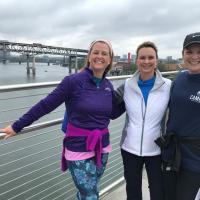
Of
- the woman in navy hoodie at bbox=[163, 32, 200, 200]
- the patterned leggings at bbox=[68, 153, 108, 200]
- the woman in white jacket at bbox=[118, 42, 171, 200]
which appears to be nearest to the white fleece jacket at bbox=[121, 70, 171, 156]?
the woman in white jacket at bbox=[118, 42, 171, 200]

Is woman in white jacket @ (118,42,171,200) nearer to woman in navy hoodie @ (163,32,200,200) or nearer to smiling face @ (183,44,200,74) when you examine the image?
woman in navy hoodie @ (163,32,200,200)

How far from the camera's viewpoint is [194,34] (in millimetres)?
2266


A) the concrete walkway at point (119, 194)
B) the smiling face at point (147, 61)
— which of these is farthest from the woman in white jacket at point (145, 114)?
the concrete walkway at point (119, 194)

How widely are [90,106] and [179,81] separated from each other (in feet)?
2.00

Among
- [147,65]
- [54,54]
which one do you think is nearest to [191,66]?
[147,65]

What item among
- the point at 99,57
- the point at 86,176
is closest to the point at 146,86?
the point at 99,57

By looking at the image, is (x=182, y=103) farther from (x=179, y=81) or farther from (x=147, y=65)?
(x=147, y=65)

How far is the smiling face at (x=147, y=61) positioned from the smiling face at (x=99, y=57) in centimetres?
27

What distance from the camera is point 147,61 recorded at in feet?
8.28

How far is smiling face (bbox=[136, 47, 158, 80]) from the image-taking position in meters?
2.53

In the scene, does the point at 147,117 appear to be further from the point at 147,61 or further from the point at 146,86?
the point at 147,61

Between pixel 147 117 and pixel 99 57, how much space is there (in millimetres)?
552

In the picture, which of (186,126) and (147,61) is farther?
(147,61)

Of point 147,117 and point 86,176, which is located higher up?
point 147,117
